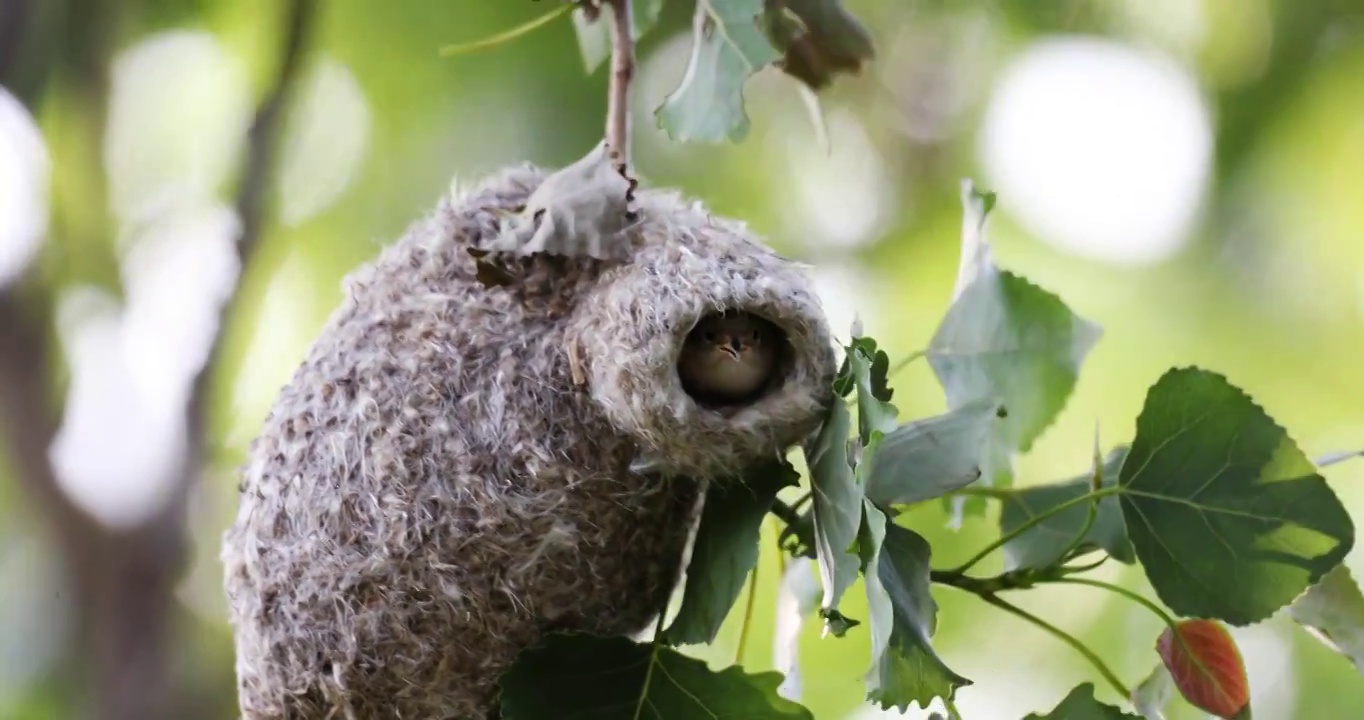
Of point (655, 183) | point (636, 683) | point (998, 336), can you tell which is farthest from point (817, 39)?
point (655, 183)

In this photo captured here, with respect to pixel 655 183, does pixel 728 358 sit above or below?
below

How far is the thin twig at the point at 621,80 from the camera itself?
0.65 metres

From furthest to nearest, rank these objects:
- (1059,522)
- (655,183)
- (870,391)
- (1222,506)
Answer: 1. (655,183)
2. (1059,522)
3. (1222,506)
4. (870,391)

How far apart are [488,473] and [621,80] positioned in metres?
0.28

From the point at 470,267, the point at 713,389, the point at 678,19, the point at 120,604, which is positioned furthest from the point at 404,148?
the point at 713,389

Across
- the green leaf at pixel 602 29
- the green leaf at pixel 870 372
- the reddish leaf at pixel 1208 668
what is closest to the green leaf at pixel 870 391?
the green leaf at pixel 870 372

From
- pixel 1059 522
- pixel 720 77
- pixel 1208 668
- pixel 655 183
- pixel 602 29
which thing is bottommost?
pixel 1208 668

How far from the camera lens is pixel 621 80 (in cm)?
67

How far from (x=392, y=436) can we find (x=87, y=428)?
2.91 ft

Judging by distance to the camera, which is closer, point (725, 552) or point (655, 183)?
point (725, 552)

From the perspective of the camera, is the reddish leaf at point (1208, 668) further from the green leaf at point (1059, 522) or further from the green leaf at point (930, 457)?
the green leaf at point (930, 457)

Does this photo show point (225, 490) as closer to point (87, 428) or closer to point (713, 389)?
point (87, 428)

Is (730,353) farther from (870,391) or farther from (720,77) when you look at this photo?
(720,77)

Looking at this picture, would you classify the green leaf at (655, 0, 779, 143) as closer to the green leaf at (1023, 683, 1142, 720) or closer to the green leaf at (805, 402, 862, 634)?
the green leaf at (805, 402, 862, 634)
